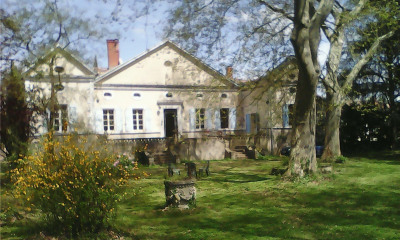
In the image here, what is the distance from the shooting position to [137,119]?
25.9 metres

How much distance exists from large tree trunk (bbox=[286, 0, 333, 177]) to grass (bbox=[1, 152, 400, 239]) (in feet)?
2.34

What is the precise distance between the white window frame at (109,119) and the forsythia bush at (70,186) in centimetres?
1912

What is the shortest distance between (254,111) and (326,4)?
56.7ft

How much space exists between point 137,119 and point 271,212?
1876cm

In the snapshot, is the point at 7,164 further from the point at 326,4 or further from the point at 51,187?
the point at 326,4

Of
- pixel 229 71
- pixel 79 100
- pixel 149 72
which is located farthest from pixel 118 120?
pixel 229 71

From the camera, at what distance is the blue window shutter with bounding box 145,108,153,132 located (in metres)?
26.0

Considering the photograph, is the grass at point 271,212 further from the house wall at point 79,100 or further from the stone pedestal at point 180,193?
the house wall at point 79,100

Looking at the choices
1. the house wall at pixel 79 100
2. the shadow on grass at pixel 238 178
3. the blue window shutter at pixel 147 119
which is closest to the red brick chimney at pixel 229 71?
the shadow on grass at pixel 238 178

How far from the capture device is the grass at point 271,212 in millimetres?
6633

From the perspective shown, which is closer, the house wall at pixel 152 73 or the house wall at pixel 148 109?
the house wall at pixel 148 109

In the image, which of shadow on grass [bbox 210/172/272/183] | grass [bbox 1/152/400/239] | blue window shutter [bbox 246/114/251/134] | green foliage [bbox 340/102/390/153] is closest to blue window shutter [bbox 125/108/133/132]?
blue window shutter [bbox 246/114/251/134]

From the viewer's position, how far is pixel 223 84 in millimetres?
16891

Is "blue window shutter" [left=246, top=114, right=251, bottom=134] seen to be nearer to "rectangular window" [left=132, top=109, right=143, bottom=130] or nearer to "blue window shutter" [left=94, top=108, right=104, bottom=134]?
"rectangular window" [left=132, top=109, right=143, bottom=130]
